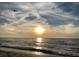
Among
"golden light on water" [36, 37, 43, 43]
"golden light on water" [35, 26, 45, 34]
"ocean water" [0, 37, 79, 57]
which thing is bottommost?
"ocean water" [0, 37, 79, 57]

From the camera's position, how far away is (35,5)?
6.60ft

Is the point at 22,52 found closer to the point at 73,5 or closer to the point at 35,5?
the point at 35,5

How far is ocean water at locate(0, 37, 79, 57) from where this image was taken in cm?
199

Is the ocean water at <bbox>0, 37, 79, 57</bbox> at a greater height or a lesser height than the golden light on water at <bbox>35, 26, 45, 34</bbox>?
lesser

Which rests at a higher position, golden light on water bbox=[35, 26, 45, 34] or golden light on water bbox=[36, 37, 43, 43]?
golden light on water bbox=[35, 26, 45, 34]

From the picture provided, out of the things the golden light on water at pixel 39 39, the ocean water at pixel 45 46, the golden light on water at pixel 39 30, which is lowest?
the ocean water at pixel 45 46

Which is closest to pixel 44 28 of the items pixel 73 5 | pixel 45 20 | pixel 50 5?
pixel 45 20

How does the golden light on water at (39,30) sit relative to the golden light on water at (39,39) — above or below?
above

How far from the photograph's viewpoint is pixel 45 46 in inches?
78.5

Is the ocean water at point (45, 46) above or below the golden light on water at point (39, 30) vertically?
below

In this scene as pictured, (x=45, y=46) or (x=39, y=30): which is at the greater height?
(x=39, y=30)

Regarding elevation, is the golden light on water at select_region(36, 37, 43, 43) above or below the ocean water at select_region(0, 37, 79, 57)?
above

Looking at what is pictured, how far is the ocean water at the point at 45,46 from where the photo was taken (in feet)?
6.53

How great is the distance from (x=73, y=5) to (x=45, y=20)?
353mm
